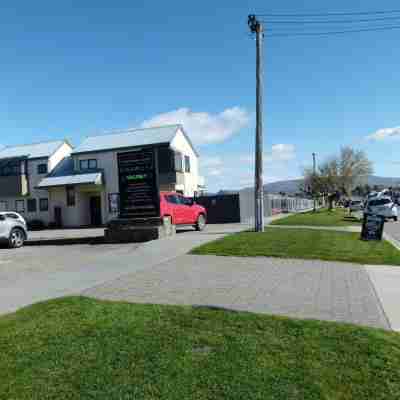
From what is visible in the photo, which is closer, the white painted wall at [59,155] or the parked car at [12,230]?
the parked car at [12,230]

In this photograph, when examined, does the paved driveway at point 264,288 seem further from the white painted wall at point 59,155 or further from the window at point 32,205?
the window at point 32,205

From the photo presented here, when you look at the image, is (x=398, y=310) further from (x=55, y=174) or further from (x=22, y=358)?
(x=55, y=174)

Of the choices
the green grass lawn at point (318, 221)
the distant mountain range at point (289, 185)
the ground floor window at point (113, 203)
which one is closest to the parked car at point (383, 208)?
the green grass lawn at point (318, 221)


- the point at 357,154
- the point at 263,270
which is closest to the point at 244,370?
the point at 263,270

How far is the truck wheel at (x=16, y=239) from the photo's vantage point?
14.7 metres

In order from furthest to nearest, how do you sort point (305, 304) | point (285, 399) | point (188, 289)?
1. point (188, 289)
2. point (305, 304)
3. point (285, 399)

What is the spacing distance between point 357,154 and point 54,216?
46181 millimetres

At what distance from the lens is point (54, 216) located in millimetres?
30203

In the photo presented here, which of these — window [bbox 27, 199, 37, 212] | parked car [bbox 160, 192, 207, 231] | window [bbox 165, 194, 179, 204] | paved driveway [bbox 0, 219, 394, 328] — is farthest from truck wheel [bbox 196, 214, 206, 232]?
window [bbox 27, 199, 37, 212]

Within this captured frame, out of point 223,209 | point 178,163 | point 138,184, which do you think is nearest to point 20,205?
point 178,163

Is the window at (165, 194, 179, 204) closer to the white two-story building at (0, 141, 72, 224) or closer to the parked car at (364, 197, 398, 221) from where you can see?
the parked car at (364, 197, 398, 221)

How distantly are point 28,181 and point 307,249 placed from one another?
27646 mm

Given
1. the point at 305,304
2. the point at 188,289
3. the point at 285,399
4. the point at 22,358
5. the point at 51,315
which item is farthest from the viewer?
the point at 188,289

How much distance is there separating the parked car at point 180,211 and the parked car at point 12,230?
230 inches
